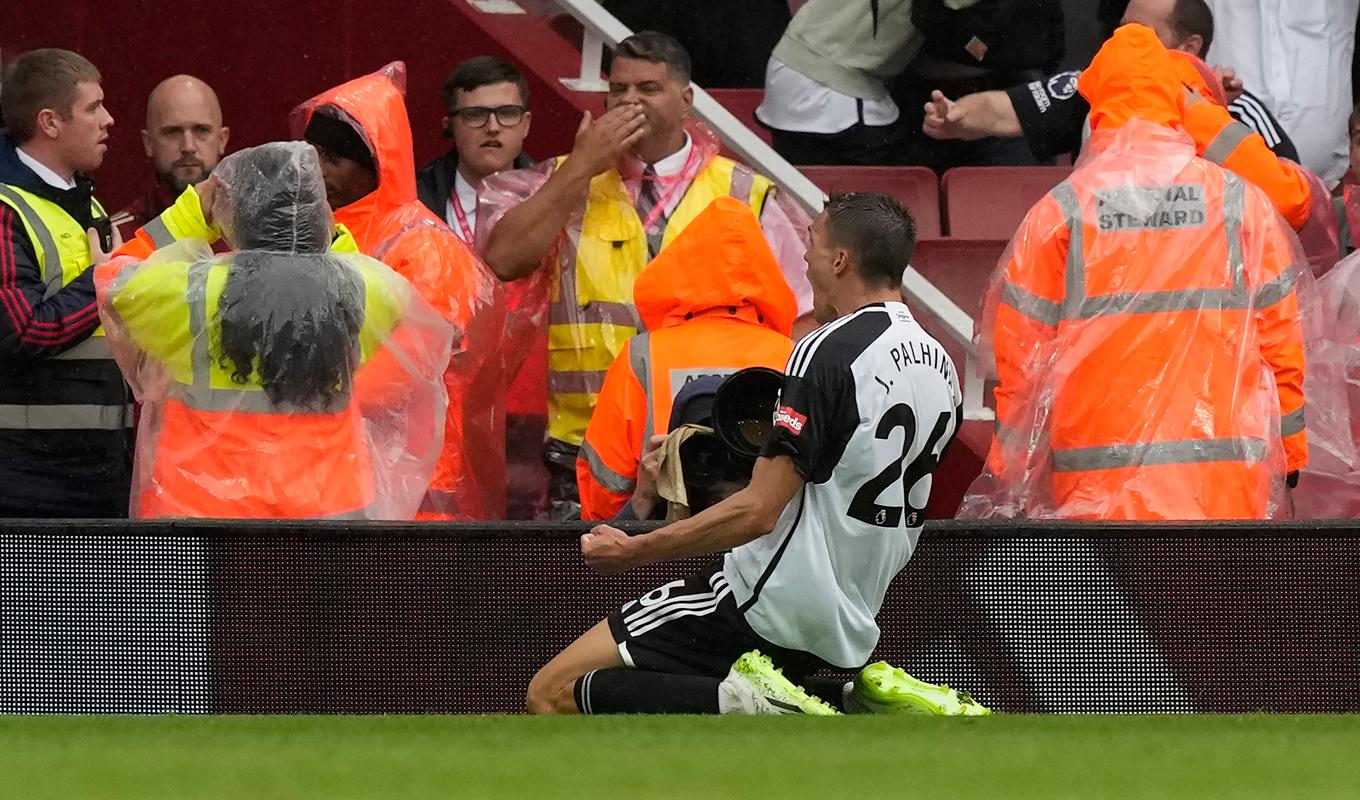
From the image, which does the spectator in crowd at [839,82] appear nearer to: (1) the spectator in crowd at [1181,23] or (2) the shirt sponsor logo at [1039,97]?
(2) the shirt sponsor logo at [1039,97]

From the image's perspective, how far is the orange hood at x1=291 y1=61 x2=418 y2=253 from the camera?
21.8 feet

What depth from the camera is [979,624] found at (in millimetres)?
5508

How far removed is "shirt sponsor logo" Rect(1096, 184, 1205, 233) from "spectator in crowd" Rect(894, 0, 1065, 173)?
2.00 metres

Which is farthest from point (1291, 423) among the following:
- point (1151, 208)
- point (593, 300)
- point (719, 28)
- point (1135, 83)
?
point (719, 28)

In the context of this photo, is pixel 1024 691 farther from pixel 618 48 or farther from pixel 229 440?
pixel 618 48

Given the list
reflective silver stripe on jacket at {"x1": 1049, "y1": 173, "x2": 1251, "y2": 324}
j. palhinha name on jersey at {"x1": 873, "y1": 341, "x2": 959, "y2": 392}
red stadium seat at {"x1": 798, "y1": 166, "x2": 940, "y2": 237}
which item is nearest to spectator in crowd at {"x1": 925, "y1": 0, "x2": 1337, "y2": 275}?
red stadium seat at {"x1": 798, "y1": 166, "x2": 940, "y2": 237}

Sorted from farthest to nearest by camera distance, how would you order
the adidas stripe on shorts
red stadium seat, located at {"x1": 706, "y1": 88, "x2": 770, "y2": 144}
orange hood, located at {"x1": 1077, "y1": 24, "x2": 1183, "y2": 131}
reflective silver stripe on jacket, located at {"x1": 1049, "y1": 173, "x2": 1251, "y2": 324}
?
red stadium seat, located at {"x1": 706, "y1": 88, "x2": 770, "y2": 144}, orange hood, located at {"x1": 1077, "y1": 24, "x2": 1183, "y2": 131}, reflective silver stripe on jacket, located at {"x1": 1049, "y1": 173, "x2": 1251, "y2": 324}, the adidas stripe on shorts

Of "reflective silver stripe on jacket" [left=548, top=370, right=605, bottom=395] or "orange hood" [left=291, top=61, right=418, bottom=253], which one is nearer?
"orange hood" [left=291, top=61, right=418, bottom=253]

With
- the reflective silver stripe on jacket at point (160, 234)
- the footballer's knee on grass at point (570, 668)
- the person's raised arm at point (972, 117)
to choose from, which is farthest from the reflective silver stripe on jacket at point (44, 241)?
the person's raised arm at point (972, 117)

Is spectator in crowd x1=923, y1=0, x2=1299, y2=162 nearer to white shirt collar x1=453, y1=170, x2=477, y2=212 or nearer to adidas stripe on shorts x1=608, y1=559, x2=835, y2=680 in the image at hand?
white shirt collar x1=453, y1=170, x2=477, y2=212

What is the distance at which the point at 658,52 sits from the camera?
703cm

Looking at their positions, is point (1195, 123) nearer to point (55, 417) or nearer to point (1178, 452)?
point (1178, 452)

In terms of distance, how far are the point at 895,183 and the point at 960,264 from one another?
44cm

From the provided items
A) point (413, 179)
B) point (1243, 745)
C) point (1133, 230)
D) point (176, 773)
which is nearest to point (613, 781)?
point (176, 773)
